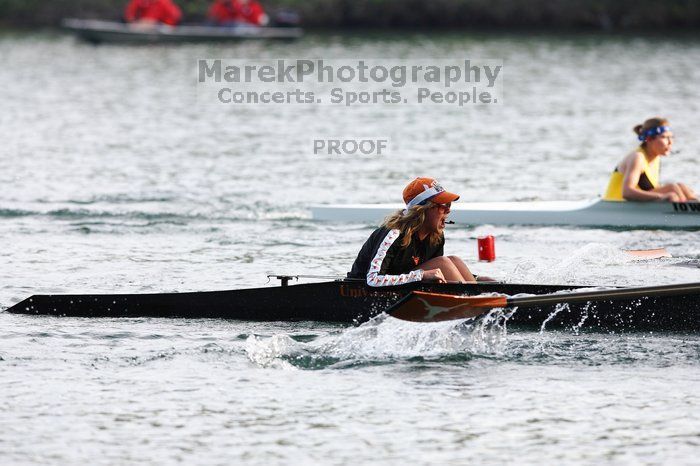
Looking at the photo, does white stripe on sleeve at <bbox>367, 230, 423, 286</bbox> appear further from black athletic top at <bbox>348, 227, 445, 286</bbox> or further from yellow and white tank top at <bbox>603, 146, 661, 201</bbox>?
yellow and white tank top at <bbox>603, 146, 661, 201</bbox>

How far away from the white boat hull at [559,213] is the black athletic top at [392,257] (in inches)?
210

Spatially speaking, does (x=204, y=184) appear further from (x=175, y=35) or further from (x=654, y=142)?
(x=175, y=35)

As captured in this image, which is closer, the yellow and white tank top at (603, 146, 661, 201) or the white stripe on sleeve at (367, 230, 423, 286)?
the white stripe on sleeve at (367, 230, 423, 286)

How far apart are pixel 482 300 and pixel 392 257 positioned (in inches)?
31.9

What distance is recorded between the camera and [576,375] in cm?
1003

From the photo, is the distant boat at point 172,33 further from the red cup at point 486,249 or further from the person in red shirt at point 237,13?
the red cup at point 486,249

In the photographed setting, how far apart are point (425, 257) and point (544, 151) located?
42.8 feet

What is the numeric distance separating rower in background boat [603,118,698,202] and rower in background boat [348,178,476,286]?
4656mm

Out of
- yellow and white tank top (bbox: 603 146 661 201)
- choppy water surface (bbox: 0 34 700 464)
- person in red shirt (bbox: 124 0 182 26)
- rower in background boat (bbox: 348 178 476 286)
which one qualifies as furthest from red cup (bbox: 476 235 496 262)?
person in red shirt (bbox: 124 0 182 26)


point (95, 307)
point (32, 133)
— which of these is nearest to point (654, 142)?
point (95, 307)

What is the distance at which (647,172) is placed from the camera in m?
15.3

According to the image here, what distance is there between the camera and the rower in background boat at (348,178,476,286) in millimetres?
10492

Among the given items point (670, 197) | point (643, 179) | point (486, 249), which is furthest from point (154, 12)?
point (486, 249)

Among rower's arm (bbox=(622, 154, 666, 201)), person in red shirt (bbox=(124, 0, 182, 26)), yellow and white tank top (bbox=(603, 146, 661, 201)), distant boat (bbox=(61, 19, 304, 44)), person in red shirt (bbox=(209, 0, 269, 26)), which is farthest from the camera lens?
person in red shirt (bbox=(124, 0, 182, 26))
